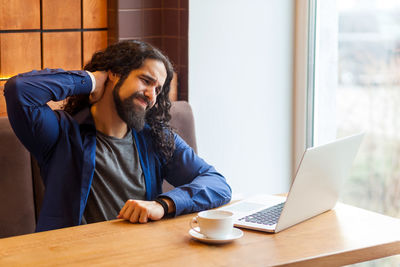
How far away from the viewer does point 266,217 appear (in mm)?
1695

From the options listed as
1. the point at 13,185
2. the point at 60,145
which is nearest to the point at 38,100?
the point at 60,145

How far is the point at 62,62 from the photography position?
2.62m

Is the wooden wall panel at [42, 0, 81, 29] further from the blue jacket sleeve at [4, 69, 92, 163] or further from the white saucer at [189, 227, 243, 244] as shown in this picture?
the white saucer at [189, 227, 243, 244]

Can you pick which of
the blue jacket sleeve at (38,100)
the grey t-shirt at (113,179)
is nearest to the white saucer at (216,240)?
the grey t-shirt at (113,179)

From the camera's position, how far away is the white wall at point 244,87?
279 cm

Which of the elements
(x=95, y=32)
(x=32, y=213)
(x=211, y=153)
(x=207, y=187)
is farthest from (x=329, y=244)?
(x=95, y=32)

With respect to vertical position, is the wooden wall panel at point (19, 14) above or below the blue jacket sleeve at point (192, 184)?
above

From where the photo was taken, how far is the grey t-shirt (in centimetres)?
199

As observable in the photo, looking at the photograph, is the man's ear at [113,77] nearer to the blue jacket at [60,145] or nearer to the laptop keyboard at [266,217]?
the blue jacket at [60,145]

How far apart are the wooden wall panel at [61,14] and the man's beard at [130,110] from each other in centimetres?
70

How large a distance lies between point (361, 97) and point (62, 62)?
4.32 ft

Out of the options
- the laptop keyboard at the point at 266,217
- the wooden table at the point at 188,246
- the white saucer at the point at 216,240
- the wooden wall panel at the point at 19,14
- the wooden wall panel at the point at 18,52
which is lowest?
the wooden table at the point at 188,246

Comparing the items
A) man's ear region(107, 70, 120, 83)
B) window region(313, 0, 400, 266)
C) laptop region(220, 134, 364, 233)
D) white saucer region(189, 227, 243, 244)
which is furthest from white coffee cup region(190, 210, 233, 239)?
window region(313, 0, 400, 266)

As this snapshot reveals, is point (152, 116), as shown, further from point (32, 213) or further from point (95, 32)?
point (95, 32)
